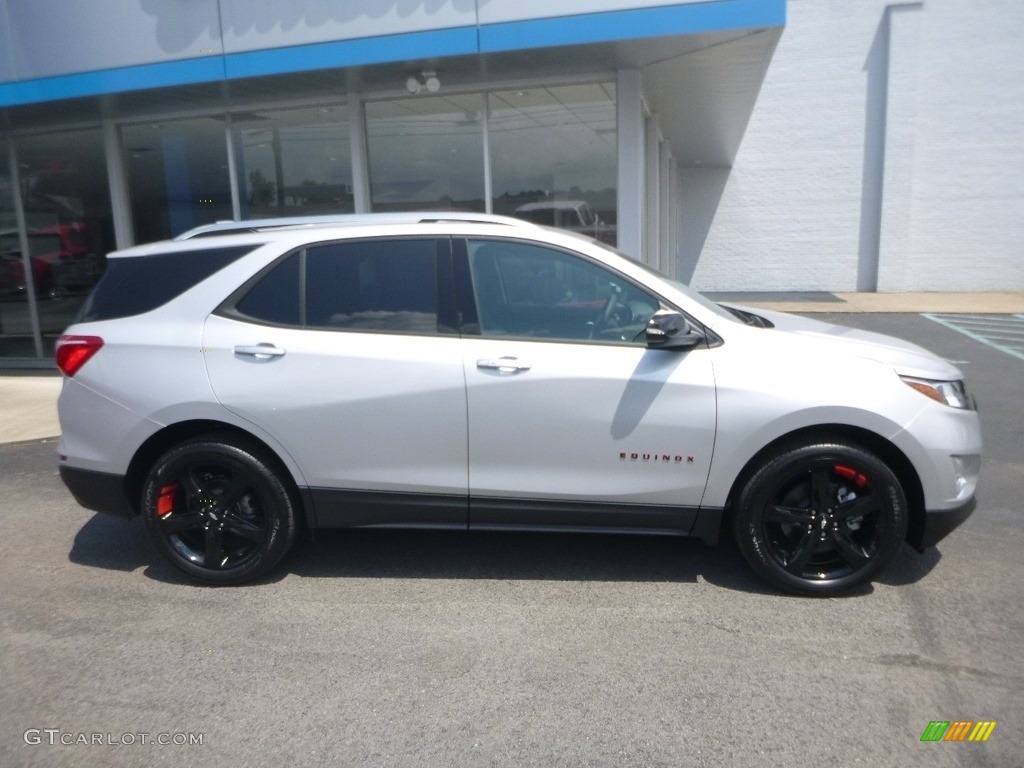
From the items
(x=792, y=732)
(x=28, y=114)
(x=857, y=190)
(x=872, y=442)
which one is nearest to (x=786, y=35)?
(x=857, y=190)

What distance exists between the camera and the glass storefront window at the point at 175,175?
10.4 metres

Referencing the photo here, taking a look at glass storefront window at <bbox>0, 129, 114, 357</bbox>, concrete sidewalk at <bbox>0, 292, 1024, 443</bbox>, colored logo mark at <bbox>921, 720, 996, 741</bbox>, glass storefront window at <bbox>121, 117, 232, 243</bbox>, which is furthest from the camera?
glass storefront window at <bbox>0, 129, 114, 357</bbox>

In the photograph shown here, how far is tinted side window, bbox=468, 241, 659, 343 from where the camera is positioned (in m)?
4.22

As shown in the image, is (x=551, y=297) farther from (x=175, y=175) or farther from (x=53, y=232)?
(x=53, y=232)

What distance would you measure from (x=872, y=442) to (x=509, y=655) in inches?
78.4

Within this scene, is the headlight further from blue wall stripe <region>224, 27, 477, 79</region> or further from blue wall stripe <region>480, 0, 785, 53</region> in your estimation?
blue wall stripe <region>224, 27, 477, 79</region>

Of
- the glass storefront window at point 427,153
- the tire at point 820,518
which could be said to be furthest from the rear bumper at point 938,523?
the glass storefront window at point 427,153

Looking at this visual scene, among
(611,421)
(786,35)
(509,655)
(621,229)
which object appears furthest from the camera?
(786,35)

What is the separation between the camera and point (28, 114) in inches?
407

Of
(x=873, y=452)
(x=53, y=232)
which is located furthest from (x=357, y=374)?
(x=53, y=232)

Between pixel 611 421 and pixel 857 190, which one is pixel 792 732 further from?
pixel 857 190

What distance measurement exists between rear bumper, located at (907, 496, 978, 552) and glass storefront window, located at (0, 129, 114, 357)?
34.3 feet

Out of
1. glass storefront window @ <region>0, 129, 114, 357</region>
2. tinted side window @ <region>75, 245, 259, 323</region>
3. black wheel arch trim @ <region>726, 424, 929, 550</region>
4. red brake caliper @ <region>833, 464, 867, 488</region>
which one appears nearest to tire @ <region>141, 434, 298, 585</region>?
tinted side window @ <region>75, 245, 259, 323</region>

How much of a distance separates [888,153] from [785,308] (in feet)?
19.3
